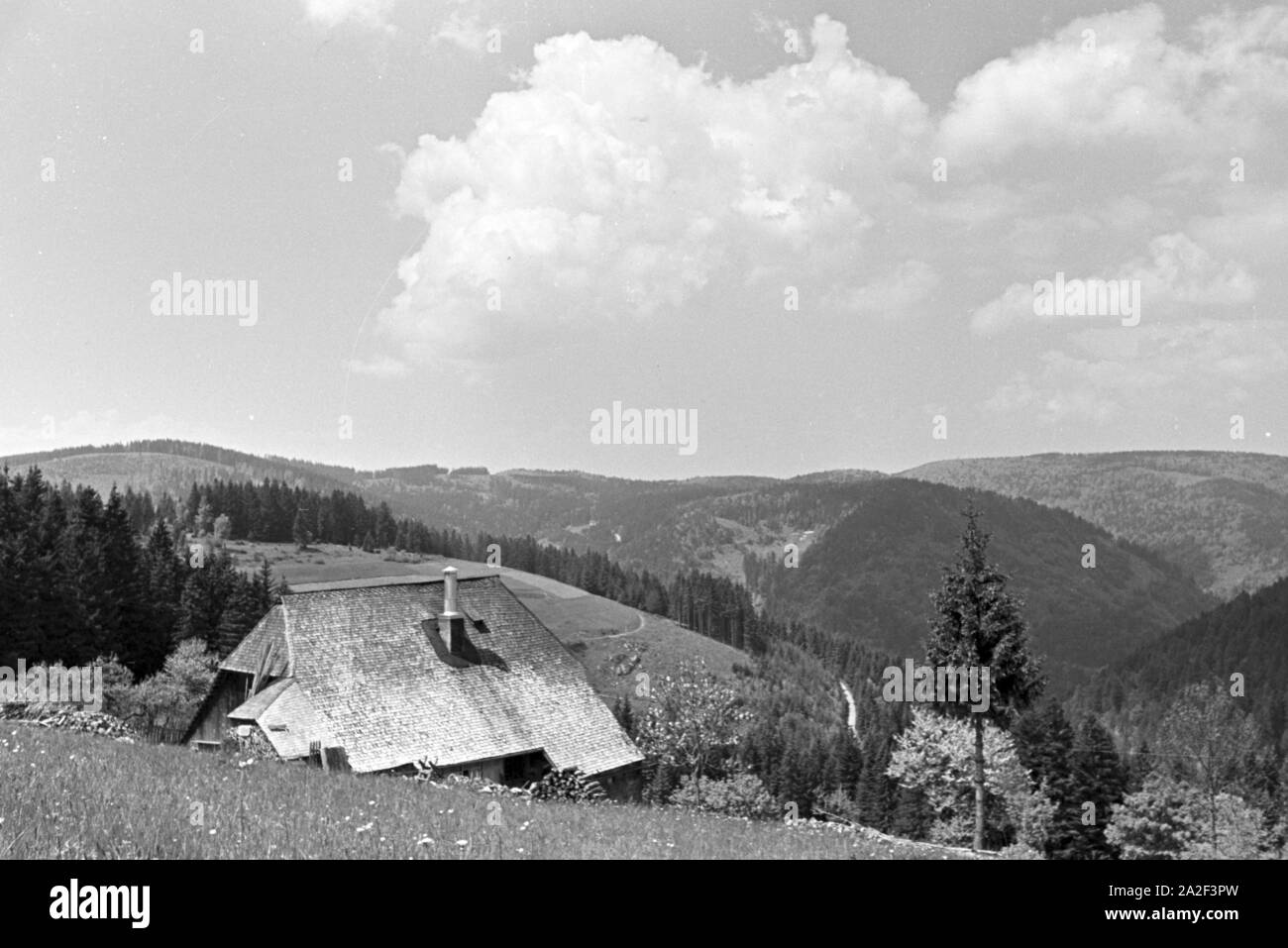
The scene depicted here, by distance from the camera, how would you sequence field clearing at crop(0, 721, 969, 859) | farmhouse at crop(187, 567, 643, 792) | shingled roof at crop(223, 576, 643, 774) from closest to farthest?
1. field clearing at crop(0, 721, 969, 859)
2. farmhouse at crop(187, 567, 643, 792)
3. shingled roof at crop(223, 576, 643, 774)

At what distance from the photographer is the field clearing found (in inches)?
322

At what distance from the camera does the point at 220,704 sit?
42781mm

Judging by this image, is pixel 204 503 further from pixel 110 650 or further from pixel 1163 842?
pixel 1163 842

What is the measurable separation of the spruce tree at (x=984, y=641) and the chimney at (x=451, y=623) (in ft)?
68.4

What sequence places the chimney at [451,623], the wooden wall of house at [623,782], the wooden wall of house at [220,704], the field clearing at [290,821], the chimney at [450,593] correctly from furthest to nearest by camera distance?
the wooden wall of house at [220,704], the chimney at [450,593], the chimney at [451,623], the wooden wall of house at [623,782], the field clearing at [290,821]

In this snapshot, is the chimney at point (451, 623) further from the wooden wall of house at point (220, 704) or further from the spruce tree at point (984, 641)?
the spruce tree at point (984, 641)

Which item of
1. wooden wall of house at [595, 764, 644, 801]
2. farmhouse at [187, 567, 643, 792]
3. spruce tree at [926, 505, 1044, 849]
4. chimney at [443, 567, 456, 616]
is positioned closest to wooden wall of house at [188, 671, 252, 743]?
farmhouse at [187, 567, 643, 792]

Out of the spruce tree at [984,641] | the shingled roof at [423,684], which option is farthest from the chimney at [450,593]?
the spruce tree at [984,641]

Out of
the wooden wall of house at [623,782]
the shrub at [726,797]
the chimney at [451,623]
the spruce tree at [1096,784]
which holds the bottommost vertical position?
the spruce tree at [1096,784]

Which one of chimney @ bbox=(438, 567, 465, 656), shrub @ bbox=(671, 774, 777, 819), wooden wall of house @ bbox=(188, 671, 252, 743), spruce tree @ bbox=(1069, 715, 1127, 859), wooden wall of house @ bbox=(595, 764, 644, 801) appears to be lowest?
spruce tree @ bbox=(1069, 715, 1127, 859)

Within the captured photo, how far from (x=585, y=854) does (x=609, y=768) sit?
97.9 ft

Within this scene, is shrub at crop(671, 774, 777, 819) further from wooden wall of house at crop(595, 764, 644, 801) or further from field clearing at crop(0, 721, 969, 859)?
field clearing at crop(0, 721, 969, 859)

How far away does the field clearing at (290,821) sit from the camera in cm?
819

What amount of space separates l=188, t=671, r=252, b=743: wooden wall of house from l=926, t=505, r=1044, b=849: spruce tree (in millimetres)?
30806
